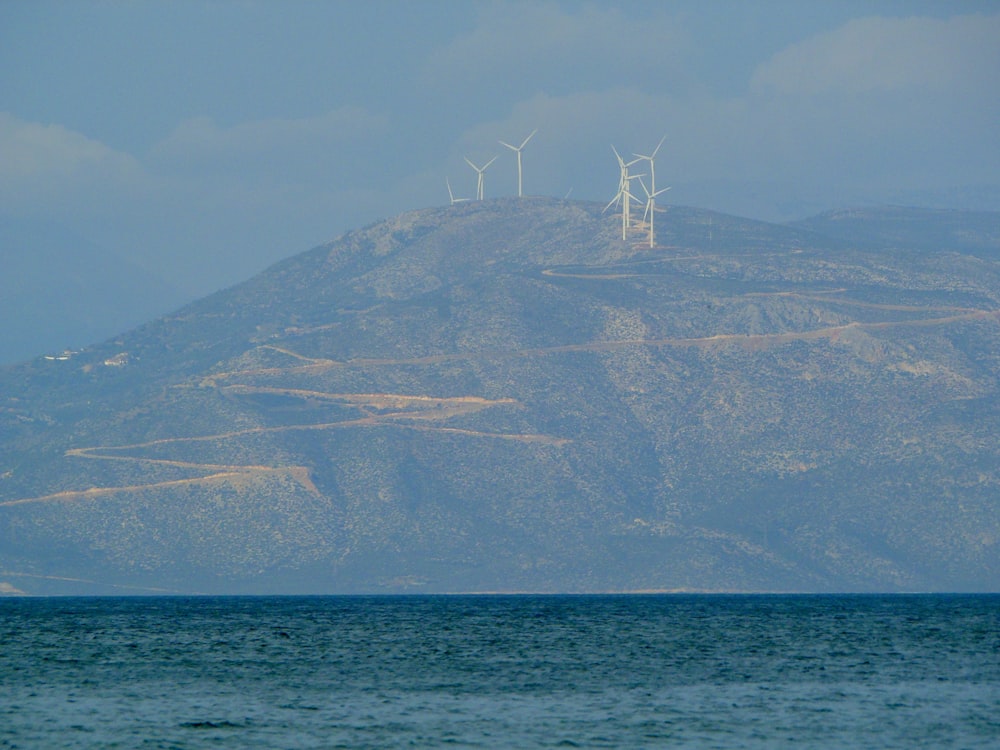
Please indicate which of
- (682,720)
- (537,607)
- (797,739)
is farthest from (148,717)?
(537,607)

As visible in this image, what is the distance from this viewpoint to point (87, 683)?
85.8 meters

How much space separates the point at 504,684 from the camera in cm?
8494

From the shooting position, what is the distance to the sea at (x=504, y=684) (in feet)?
217

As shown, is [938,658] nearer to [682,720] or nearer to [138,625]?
[682,720]

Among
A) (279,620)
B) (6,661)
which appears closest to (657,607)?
(279,620)

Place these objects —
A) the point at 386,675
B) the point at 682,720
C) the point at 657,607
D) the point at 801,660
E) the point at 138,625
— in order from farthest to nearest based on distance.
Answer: the point at 657,607
the point at 138,625
the point at 801,660
the point at 386,675
the point at 682,720

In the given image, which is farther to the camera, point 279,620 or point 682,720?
point 279,620

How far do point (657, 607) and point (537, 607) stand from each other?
1403 cm

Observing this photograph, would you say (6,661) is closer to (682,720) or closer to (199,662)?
(199,662)

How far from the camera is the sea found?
6600 cm

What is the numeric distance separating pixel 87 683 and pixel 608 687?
91.3ft

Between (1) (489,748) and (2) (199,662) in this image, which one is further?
(2) (199,662)

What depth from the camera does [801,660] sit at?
326 feet

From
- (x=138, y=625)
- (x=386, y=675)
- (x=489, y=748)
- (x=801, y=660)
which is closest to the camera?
(x=489, y=748)
